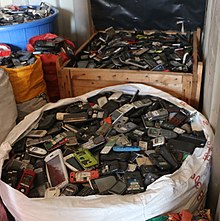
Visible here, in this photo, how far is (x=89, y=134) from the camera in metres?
1.19

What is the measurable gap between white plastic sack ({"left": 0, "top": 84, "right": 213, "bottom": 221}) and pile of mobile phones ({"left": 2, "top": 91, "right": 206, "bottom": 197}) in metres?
0.04

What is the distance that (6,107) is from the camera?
1.23m

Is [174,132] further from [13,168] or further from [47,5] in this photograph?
[47,5]

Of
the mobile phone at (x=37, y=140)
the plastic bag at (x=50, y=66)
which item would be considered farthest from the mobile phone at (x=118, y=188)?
the plastic bag at (x=50, y=66)

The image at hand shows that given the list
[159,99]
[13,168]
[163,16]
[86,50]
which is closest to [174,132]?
[159,99]

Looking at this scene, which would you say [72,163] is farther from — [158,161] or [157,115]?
[157,115]

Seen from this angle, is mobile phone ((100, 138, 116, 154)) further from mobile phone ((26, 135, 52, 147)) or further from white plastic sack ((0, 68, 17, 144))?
white plastic sack ((0, 68, 17, 144))

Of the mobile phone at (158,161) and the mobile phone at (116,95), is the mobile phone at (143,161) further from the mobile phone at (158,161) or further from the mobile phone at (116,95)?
the mobile phone at (116,95)

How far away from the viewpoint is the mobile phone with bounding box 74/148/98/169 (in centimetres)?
104

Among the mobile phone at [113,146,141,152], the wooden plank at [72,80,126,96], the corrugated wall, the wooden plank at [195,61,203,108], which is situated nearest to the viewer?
the mobile phone at [113,146,141,152]

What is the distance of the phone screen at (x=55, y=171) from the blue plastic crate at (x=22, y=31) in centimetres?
79

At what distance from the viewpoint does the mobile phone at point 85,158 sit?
104cm

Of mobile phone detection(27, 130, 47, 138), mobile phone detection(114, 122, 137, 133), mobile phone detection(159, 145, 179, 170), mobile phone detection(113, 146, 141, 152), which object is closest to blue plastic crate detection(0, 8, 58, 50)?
mobile phone detection(27, 130, 47, 138)

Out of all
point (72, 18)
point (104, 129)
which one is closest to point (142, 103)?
point (104, 129)
